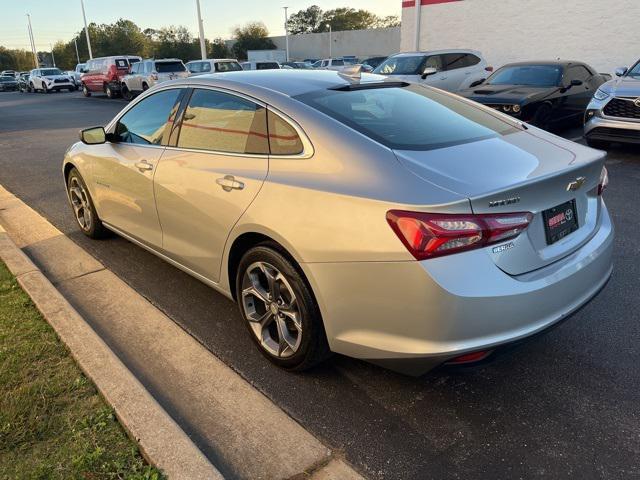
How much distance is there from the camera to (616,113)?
7.88 metres

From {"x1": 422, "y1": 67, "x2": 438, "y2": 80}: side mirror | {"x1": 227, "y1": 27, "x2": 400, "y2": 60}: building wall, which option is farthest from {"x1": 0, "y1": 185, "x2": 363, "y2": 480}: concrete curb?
{"x1": 227, "y1": 27, "x2": 400, "y2": 60}: building wall

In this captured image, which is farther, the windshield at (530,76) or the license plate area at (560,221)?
the windshield at (530,76)

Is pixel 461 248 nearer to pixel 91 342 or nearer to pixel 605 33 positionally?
pixel 91 342

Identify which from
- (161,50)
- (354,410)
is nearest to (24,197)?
(354,410)

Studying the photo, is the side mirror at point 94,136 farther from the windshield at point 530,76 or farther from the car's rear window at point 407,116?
the windshield at point 530,76

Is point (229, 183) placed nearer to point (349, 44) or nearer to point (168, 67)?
point (168, 67)

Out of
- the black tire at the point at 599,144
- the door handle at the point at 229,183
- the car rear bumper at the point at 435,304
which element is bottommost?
the black tire at the point at 599,144

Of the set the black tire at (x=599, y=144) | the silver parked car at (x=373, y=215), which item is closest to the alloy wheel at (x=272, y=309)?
the silver parked car at (x=373, y=215)

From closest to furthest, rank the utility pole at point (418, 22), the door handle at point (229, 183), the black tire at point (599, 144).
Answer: the door handle at point (229, 183)
the black tire at point (599, 144)
the utility pole at point (418, 22)

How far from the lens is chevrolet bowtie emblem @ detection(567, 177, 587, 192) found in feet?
8.45

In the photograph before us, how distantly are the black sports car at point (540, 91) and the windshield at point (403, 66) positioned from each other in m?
2.67

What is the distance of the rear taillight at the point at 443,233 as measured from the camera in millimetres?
2195

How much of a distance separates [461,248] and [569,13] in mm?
20587

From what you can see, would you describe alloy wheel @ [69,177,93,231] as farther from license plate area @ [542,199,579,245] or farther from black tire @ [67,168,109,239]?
license plate area @ [542,199,579,245]
